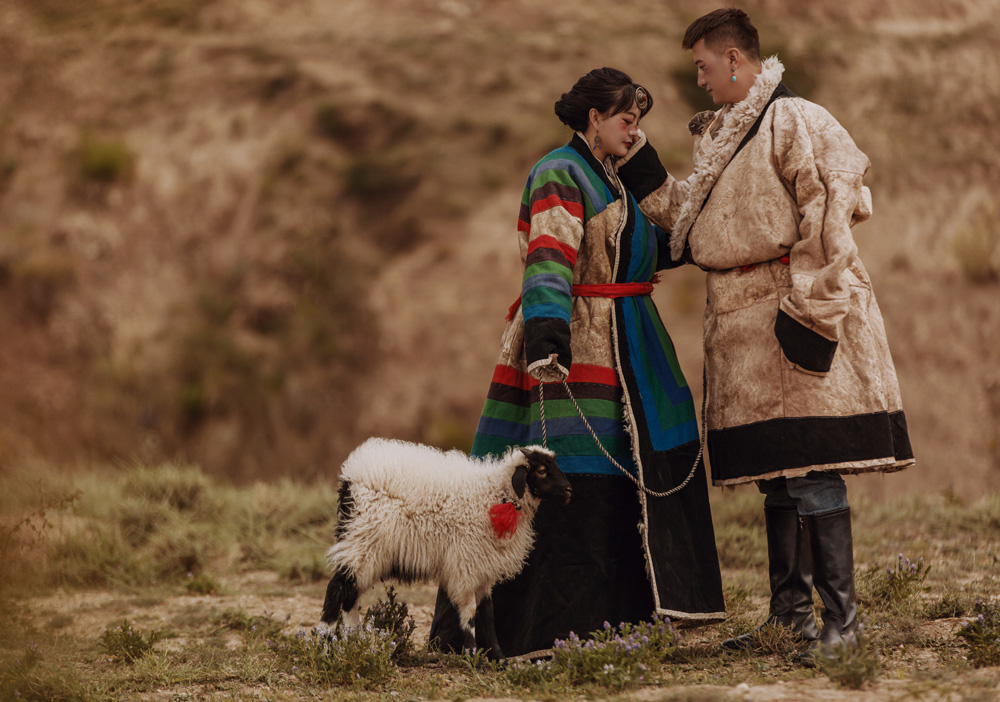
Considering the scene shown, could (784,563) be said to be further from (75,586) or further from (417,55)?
(417,55)

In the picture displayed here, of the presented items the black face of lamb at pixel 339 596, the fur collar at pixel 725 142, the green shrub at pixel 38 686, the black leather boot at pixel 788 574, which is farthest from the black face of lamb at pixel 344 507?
the fur collar at pixel 725 142

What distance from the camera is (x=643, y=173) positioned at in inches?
155

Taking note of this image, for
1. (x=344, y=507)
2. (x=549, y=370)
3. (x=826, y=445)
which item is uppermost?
(x=549, y=370)

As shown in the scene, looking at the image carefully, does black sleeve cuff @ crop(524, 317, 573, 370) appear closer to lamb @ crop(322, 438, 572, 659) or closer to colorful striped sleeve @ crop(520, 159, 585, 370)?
colorful striped sleeve @ crop(520, 159, 585, 370)

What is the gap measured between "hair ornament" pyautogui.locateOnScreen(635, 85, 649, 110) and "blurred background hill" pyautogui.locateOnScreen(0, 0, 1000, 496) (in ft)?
23.2

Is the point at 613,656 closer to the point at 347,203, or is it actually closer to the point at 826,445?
the point at 826,445

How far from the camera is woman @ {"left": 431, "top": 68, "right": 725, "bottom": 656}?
138 inches

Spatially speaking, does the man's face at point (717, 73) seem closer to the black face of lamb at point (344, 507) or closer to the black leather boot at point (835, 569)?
the black leather boot at point (835, 569)

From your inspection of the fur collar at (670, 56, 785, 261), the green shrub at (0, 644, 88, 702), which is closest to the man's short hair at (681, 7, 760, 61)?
the fur collar at (670, 56, 785, 261)

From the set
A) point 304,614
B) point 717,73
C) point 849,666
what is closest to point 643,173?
point 717,73

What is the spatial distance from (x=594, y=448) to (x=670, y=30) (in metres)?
11.3

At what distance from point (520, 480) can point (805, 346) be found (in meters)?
1.22

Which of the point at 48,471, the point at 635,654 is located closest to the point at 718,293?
the point at 635,654

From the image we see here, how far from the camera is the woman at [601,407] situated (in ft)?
11.5
